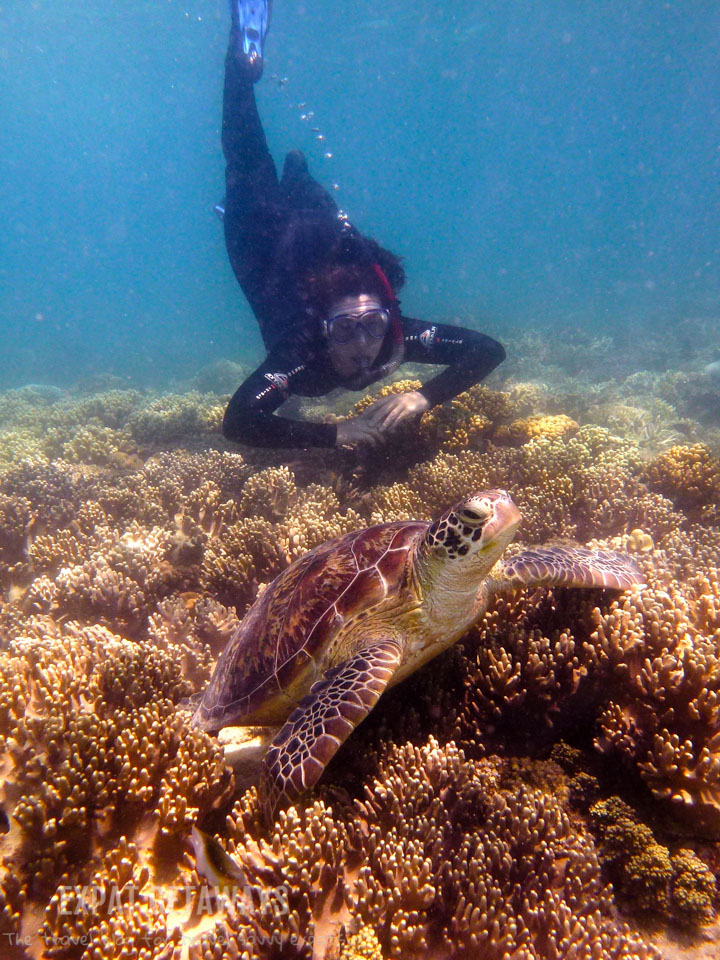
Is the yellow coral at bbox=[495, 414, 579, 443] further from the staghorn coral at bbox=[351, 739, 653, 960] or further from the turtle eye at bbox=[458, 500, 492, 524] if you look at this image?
the staghorn coral at bbox=[351, 739, 653, 960]

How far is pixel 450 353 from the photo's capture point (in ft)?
19.7

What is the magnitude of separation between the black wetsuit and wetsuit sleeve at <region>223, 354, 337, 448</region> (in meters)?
0.01

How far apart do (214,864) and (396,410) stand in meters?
4.43

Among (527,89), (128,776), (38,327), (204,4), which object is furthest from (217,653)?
(527,89)

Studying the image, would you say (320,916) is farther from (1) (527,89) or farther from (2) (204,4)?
(1) (527,89)

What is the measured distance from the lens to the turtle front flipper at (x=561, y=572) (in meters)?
2.56

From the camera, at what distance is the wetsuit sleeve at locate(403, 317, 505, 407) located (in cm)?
572

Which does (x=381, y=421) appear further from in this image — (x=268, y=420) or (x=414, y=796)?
(x=414, y=796)

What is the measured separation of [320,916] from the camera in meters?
1.87

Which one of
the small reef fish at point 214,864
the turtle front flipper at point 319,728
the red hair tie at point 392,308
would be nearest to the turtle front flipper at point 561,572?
the turtle front flipper at point 319,728

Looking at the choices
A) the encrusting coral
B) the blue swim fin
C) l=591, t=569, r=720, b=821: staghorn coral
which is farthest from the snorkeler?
the blue swim fin

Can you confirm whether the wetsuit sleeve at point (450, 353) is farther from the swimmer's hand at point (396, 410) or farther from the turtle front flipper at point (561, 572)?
the turtle front flipper at point (561, 572)

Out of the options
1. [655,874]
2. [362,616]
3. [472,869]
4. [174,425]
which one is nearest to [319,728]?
[362,616]

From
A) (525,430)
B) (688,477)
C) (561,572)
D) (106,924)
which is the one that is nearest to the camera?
(106,924)
